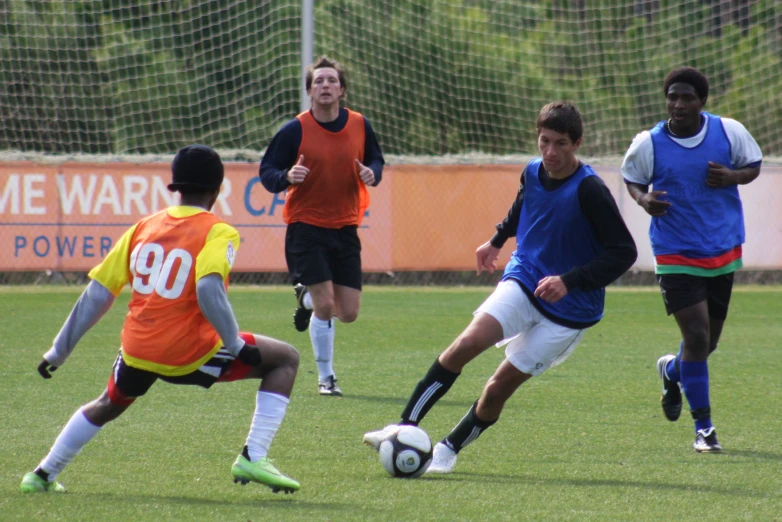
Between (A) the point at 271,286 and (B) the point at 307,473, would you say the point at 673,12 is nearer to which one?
(A) the point at 271,286

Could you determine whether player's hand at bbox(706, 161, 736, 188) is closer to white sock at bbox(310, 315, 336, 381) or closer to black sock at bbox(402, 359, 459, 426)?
black sock at bbox(402, 359, 459, 426)

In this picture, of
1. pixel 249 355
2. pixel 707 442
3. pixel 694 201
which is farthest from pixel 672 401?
pixel 249 355

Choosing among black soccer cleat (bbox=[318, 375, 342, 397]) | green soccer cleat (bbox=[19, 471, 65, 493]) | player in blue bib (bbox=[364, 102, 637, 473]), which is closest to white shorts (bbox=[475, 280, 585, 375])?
player in blue bib (bbox=[364, 102, 637, 473])

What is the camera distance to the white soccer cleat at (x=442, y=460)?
16.6 ft

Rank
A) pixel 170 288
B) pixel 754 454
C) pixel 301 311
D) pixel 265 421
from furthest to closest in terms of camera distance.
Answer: pixel 301 311 < pixel 754 454 < pixel 265 421 < pixel 170 288

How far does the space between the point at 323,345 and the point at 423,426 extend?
4.79ft

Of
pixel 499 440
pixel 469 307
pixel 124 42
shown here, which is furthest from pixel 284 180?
pixel 124 42

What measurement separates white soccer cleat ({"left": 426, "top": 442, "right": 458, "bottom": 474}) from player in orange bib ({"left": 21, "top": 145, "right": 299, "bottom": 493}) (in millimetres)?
797

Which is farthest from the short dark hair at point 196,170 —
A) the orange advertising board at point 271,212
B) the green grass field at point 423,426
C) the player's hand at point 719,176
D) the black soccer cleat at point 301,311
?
the orange advertising board at point 271,212

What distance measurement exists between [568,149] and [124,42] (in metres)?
14.2

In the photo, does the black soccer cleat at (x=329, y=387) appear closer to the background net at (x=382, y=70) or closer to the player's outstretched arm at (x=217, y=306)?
the player's outstretched arm at (x=217, y=306)

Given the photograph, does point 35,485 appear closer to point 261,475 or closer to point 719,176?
point 261,475

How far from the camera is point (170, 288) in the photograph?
4289 millimetres

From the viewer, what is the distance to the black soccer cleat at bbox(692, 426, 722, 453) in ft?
18.4
